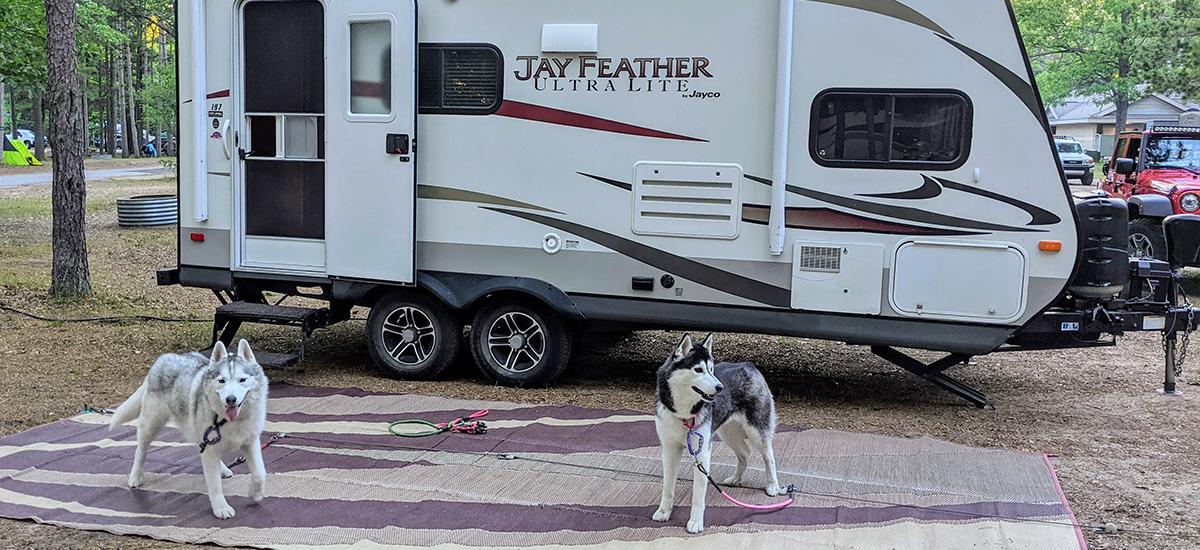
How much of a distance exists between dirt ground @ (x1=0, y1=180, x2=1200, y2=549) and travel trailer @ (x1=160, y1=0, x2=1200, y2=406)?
1.46ft

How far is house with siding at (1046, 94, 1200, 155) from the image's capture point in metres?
44.0

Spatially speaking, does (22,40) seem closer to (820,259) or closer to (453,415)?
(453,415)

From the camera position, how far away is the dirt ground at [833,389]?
18.2 feet

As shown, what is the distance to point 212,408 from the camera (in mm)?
4762

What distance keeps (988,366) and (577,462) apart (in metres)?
4.55

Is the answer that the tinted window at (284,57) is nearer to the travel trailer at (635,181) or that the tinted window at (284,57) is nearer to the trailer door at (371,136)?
the travel trailer at (635,181)

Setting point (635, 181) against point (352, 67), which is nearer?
point (635, 181)

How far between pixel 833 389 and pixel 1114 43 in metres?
31.5

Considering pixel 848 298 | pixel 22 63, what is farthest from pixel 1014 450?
pixel 22 63

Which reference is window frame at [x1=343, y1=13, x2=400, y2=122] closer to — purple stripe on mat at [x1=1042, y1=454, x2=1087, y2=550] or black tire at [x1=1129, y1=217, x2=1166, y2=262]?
purple stripe on mat at [x1=1042, y1=454, x2=1087, y2=550]

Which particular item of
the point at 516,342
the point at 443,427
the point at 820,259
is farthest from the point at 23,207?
the point at 820,259

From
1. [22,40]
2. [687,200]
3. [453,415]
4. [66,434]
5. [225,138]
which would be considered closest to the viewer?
[66,434]

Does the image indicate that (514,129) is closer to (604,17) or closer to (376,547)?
(604,17)

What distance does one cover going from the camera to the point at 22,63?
16172 millimetres
